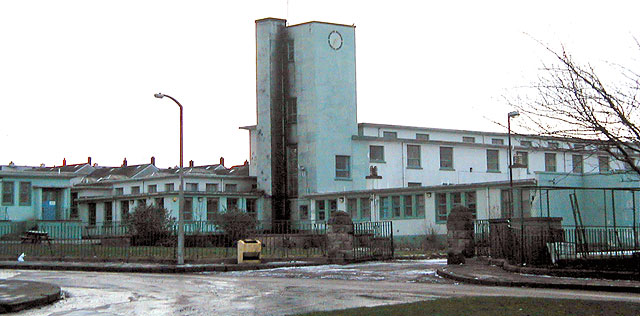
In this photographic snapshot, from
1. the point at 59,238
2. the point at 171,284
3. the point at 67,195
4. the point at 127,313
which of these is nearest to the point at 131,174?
the point at 67,195

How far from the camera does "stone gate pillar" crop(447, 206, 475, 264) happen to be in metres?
27.6

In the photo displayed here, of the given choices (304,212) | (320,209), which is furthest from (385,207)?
(304,212)

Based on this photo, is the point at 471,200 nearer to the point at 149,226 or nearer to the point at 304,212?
the point at 304,212

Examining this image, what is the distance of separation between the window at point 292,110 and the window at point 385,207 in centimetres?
1216

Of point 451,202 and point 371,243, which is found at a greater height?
point 451,202

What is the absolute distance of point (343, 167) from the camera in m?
63.2

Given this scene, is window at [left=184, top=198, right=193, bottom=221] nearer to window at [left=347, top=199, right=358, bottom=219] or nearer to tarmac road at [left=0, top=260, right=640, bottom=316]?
window at [left=347, top=199, right=358, bottom=219]

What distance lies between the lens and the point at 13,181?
60.2m

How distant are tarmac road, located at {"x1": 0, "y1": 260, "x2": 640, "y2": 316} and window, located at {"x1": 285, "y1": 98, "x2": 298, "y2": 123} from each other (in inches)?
1494

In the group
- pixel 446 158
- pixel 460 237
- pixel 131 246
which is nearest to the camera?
pixel 460 237

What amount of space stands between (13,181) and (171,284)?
1668 inches

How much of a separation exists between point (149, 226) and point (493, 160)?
31.0 meters

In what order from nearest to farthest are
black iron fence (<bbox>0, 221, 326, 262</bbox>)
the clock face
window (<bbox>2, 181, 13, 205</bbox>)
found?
black iron fence (<bbox>0, 221, 326, 262</bbox>)
window (<bbox>2, 181, 13, 205</bbox>)
the clock face

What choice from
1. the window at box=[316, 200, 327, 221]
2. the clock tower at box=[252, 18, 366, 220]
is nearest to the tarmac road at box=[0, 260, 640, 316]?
the window at box=[316, 200, 327, 221]
